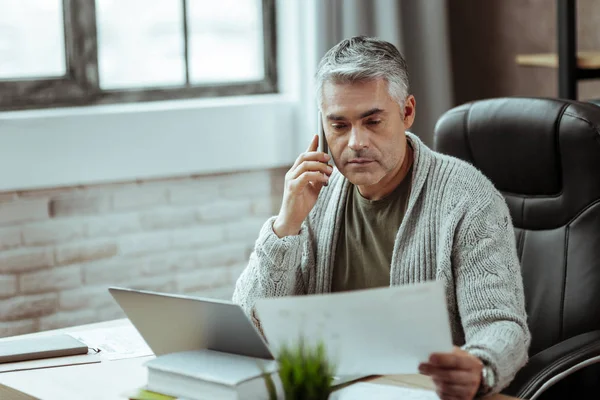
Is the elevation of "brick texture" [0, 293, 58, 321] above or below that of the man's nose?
below

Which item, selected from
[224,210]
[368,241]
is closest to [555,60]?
[224,210]

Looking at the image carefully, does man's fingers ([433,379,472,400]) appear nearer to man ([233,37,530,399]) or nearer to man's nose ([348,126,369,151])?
man ([233,37,530,399])

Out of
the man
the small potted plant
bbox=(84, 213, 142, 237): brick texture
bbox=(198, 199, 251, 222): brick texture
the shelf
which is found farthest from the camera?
bbox=(198, 199, 251, 222): brick texture

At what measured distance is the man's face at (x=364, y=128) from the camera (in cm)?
187

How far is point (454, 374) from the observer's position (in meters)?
1.42

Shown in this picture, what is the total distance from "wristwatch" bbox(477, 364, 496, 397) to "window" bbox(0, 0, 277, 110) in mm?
1970

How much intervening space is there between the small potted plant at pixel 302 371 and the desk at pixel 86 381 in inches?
16.5

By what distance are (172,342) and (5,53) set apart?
1.70 metres

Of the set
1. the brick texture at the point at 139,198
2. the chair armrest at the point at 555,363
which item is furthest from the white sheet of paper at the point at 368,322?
the brick texture at the point at 139,198

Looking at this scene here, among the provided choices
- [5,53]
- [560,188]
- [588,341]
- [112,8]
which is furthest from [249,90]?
[588,341]

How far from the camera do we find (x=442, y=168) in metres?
1.94

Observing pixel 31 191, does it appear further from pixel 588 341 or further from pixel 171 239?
pixel 588 341

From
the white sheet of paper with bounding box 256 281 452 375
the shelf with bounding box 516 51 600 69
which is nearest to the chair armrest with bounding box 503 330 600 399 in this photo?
the white sheet of paper with bounding box 256 281 452 375

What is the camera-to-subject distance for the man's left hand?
1408mm
